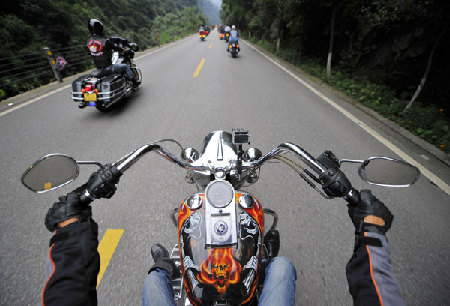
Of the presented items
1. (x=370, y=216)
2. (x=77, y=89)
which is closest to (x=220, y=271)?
(x=370, y=216)

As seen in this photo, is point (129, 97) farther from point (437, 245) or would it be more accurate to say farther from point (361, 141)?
point (437, 245)

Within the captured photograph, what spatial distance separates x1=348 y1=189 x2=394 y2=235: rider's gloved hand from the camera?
101cm

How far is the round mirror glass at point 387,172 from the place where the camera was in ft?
3.75

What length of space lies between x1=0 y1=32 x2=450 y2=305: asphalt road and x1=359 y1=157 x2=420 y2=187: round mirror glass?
111 centimetres

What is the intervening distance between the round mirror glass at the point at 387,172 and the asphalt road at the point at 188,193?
3.63 feet

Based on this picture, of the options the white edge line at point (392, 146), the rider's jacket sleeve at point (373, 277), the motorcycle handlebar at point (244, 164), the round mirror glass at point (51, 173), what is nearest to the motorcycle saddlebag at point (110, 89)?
the round mirror glass at point (51, 173)

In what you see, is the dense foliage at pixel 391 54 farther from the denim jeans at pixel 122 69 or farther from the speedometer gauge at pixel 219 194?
the denim jeans at pixel 122 69

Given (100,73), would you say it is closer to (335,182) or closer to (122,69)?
(122,69)

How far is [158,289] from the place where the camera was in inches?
47.9

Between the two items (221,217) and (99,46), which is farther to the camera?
(99,46)

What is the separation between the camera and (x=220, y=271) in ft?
3.16

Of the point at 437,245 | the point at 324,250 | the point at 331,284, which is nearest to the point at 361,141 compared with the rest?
the point at 437,245

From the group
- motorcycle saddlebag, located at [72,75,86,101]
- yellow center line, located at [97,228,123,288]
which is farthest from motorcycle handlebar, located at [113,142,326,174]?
motorcycle saddlebag, located at [72,75,86,101]

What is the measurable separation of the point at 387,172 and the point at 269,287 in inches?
36.3
